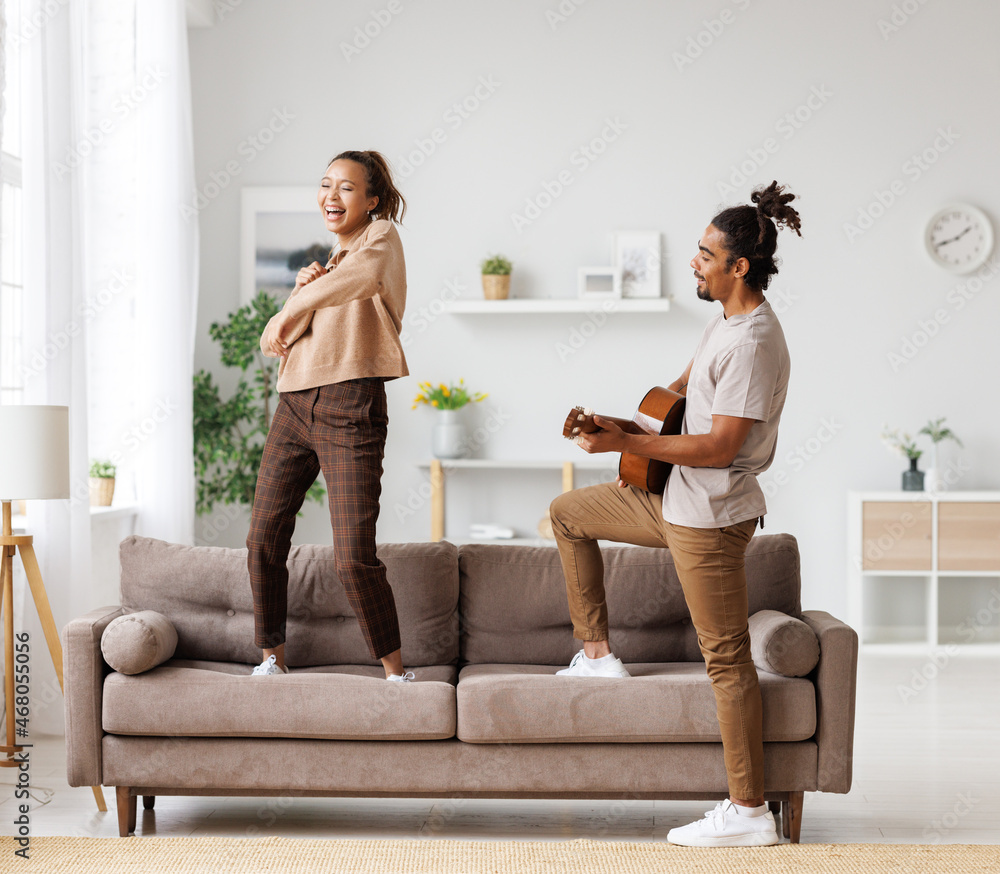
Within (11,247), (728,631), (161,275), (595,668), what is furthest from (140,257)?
(728,631)

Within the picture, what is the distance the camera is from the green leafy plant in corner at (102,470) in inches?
157

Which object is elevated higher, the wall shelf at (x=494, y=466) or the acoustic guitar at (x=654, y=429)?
the acoustic guitar at (x=654, y=429)

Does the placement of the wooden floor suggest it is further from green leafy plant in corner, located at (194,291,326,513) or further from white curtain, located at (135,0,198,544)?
green leafy plant in corner, located at (194,291,326,513)

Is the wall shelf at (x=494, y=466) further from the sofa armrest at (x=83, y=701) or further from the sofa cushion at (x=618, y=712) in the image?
the sofa armrest at (x=83, y=701)

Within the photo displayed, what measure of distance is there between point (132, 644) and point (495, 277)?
118 inches

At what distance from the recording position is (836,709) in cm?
221

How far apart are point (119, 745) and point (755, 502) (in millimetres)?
1516

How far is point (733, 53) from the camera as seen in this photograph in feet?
16.1

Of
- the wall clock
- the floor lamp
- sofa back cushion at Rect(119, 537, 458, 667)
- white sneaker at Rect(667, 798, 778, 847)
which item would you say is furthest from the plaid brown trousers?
the wall clock

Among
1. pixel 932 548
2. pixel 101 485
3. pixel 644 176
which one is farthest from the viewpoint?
pixel 644 176

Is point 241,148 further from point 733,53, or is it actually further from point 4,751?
point 4,751

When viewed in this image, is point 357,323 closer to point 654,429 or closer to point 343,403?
point 343,403

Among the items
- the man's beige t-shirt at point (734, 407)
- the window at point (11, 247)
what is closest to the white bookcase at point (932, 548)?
the man's beige t-shirt at point (734, 407)

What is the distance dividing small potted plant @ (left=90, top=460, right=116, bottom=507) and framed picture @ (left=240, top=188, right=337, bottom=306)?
1363 mm
